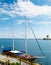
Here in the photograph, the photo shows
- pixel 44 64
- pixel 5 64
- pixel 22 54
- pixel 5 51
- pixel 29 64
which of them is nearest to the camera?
pixel 5 64

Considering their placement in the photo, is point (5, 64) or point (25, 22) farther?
point (25, 22)

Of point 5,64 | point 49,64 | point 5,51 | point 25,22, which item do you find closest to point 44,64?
point 49,64

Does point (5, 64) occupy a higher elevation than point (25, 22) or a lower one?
lower

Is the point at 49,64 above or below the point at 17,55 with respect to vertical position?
below

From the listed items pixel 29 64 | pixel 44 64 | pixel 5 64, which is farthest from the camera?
pixel 44 64

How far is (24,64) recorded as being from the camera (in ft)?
30.2

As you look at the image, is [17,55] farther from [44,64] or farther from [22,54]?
[44,64]

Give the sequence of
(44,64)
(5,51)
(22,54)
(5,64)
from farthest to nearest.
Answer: (44,64)
(5,51)
(22,54)
(5,64)

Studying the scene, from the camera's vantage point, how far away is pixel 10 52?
43.4 ft

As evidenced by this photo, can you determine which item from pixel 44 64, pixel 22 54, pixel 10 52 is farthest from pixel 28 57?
pixel 44 64

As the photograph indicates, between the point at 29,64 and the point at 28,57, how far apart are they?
107 inches

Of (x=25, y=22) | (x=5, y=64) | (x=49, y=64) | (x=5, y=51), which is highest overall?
(x=25, y=22)

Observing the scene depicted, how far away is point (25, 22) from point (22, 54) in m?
1.72

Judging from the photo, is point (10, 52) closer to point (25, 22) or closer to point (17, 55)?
point (17, 55)
